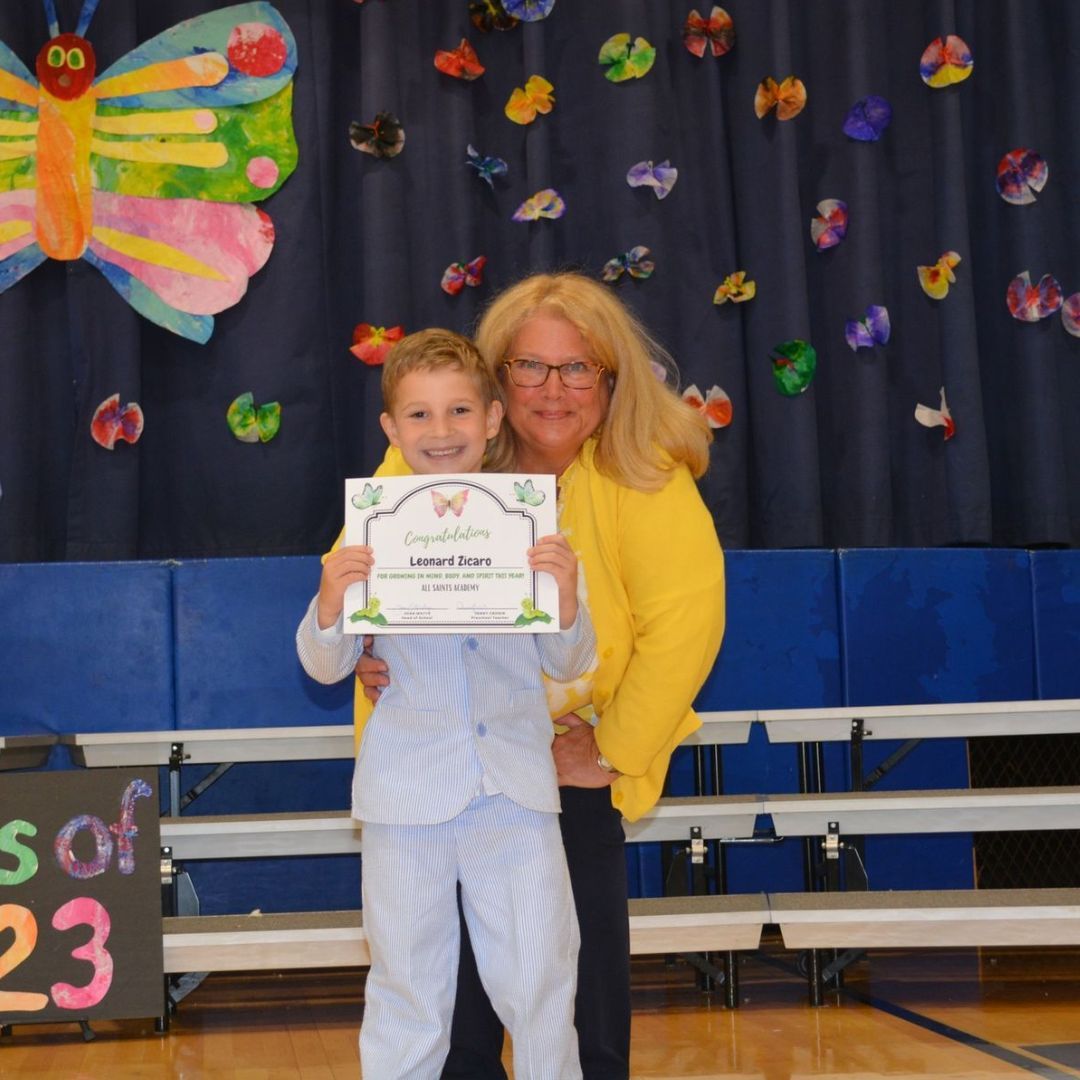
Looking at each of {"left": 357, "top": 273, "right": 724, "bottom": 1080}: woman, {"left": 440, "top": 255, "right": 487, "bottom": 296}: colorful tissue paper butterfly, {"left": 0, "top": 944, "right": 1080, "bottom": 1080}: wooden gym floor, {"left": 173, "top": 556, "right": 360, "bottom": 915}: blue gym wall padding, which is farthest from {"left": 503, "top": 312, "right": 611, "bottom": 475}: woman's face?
{"left": 440, "top": 255, "right": 487, "bottom": 296}: colorful tissue paper butterfly

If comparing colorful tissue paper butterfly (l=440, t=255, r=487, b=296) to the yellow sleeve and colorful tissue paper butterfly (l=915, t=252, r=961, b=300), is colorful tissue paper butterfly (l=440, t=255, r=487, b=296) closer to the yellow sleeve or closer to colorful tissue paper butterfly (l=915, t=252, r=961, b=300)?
colorful tissue paper butterfly (l=915, t=252, r=961, b=300)

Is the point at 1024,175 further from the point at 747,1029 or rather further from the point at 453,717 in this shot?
the point at 453,717

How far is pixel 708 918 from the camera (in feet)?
10.2

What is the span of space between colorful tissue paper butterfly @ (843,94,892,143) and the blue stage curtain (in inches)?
1.2

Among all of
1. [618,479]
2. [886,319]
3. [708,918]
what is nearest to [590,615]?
[618,479]

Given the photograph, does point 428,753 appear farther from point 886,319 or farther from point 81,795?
point 886,319

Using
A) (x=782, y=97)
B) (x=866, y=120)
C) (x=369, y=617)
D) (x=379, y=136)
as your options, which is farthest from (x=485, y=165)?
(x=369, y=617)

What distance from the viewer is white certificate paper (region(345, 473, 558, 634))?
1.79 meters

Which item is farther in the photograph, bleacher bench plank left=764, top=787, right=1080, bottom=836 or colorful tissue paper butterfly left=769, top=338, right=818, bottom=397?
colorful tissue paper butterfly left=769, top=338, right=818, bottom=397

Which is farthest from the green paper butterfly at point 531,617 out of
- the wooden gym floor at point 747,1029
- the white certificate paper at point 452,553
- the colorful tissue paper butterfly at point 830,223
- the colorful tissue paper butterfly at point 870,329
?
the colorful tissue paper butterfly at point 830,223

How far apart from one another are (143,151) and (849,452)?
7.38 ft

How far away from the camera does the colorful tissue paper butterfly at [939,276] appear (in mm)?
4383

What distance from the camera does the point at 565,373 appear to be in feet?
6.52

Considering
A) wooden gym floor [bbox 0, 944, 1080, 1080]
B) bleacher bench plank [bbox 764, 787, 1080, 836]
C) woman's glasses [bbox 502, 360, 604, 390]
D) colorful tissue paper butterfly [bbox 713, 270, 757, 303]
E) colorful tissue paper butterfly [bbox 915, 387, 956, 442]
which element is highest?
colorful tissue paper butterfly [bbox 713, 270, 757, 303]
